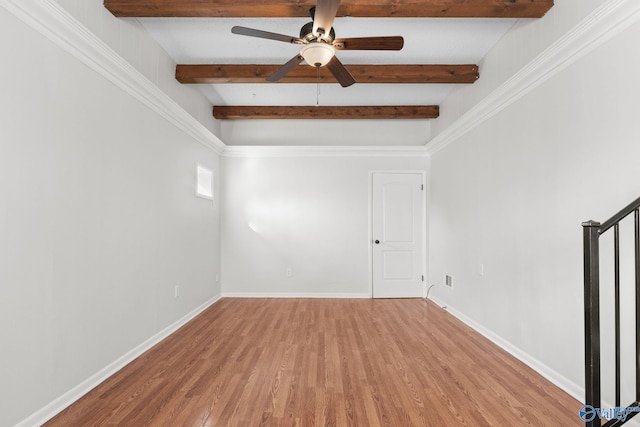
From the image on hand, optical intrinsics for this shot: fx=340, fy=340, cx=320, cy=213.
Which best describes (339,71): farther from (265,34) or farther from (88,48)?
(88,48)

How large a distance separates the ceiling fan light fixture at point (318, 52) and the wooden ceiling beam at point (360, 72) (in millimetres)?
1377

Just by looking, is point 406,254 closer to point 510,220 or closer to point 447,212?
point 447,212

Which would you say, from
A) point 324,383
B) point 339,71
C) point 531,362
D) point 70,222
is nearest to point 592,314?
point 531,362

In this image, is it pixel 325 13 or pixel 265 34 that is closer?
pixel 325 13

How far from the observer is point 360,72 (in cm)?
382

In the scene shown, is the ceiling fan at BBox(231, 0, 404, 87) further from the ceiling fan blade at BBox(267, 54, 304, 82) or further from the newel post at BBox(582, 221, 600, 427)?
the newel post at BBox(582, 221, 600, 427)

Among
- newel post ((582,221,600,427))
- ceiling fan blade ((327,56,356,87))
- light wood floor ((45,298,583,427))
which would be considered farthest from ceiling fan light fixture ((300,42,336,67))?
light wood floor ((45,298,583,427))

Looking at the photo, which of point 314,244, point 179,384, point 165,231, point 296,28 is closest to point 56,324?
point 179,384

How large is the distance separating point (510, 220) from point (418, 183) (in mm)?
2512

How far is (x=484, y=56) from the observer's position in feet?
12.2

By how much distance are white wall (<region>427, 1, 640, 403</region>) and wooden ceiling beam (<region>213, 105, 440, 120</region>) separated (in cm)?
135

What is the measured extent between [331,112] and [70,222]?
3880 millimetres

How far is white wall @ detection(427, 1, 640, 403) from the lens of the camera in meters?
2.07

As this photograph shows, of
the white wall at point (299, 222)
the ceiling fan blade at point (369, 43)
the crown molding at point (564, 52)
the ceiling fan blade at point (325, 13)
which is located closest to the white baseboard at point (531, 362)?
the white wall at point (299, 222)
